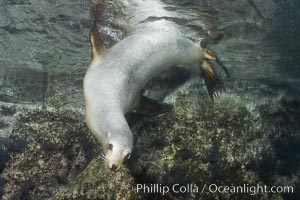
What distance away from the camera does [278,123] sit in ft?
28.1

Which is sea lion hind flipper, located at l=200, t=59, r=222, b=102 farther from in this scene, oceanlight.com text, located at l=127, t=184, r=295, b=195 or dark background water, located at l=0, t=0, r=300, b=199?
dark background water, located at l=0, t=0, r=300, b=199

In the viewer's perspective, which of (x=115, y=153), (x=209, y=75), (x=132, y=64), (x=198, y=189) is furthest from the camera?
(x=198, y=189)

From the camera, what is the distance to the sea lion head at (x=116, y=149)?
2879 mm

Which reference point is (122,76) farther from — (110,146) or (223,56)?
(223,56)

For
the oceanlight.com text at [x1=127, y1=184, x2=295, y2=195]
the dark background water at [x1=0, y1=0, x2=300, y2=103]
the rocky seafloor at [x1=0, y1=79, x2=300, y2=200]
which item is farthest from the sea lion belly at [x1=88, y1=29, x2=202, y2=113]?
the dark background water at [x1=0, y1=0, x2=300, y2=103]

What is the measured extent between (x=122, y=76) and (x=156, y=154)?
3.03m

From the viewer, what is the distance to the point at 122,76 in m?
3.71

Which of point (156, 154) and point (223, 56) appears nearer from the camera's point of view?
point (156, 154)

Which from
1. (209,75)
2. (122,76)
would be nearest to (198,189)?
(209,75)

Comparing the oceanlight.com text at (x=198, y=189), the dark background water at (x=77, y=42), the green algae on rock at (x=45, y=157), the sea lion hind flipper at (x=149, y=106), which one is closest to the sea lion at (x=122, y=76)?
the sea lion hind flipper at (x=149, y=106)

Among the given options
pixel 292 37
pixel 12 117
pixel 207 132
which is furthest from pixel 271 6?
pixel 12 117

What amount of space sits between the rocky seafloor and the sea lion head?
3142 millimetres

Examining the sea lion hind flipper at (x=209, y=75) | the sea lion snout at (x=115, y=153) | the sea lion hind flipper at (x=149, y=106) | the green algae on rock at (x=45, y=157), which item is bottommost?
the green algae on rock at (x=45, y=157)

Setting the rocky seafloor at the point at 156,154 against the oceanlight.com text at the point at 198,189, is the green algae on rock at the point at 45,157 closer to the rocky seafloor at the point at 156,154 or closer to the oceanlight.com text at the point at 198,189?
the rocky seafloor at the point at 156,154
